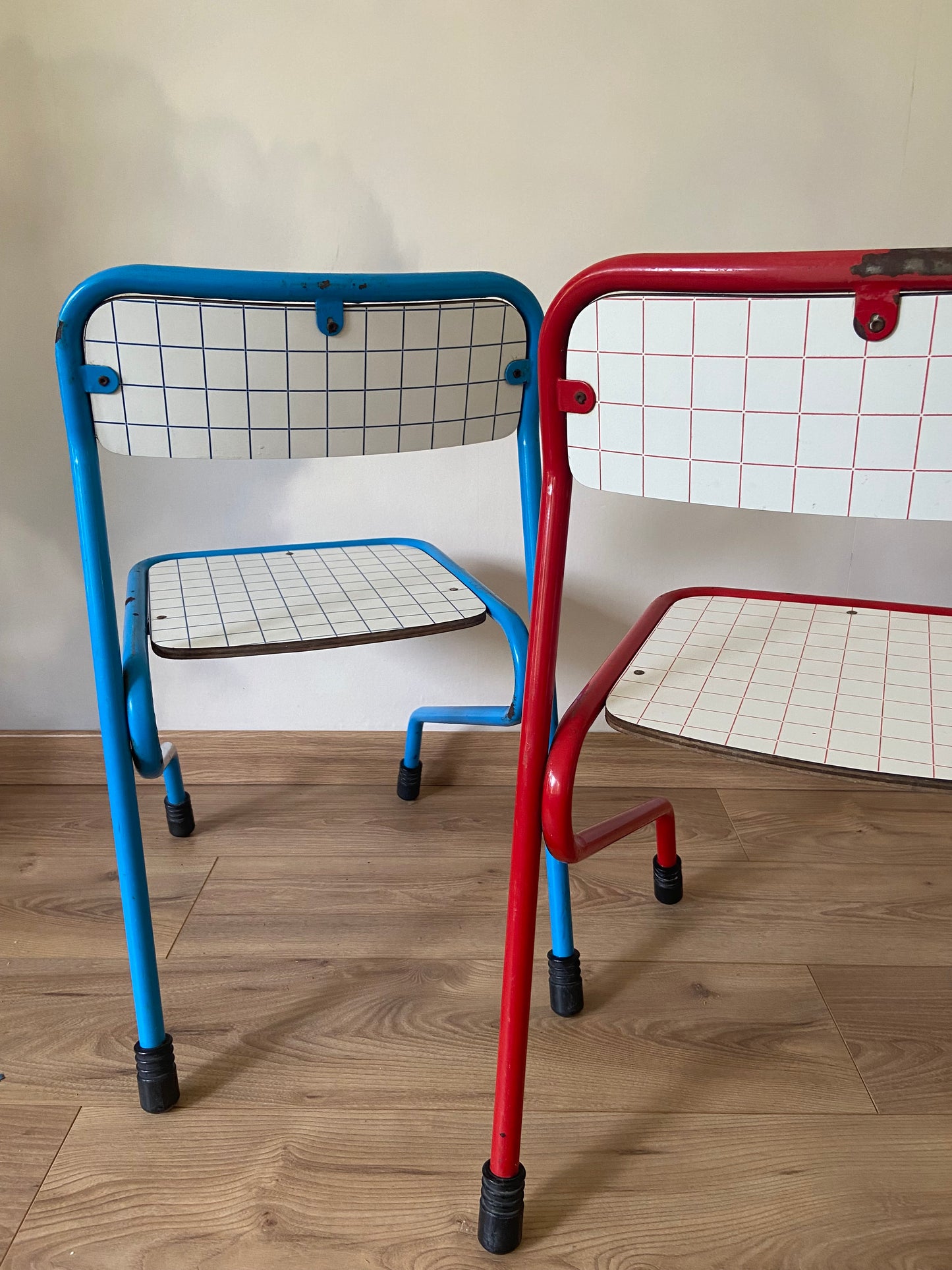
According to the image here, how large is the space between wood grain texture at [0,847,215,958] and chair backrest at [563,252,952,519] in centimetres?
93

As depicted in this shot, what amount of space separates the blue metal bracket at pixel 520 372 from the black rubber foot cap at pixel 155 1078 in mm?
742

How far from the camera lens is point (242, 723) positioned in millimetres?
1643

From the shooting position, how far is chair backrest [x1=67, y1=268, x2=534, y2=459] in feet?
2.60

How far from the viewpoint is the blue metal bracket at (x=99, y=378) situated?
0.81 meters

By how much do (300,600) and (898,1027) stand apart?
2.63 feet

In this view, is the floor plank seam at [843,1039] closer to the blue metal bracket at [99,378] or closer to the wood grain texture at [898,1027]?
the wood grain texture at [898,1027]

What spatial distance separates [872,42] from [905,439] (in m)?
1.02

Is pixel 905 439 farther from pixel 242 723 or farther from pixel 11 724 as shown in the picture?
pixel 11 724

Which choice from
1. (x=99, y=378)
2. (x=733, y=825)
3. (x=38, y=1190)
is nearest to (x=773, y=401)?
(x=99, y=378)

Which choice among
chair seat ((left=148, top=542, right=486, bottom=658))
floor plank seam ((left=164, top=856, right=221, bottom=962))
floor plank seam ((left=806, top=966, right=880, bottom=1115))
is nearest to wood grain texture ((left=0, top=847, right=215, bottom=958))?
floor plank seam ((left=164, top=856, right=221, bottom=962))

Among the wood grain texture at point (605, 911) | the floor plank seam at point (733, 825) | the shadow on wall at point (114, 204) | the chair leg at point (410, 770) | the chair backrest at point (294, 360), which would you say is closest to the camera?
the chair backrest at point (294, 360)

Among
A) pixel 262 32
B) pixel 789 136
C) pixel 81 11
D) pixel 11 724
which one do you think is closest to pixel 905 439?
pixel 789 136

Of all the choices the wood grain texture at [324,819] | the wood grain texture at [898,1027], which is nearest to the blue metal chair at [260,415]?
the wood grain texture at [898,1027]

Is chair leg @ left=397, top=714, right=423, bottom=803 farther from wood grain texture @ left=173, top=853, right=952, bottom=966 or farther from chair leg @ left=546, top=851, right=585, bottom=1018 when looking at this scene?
chair leg @ left=546, top=851, right=585, bottom=1018
